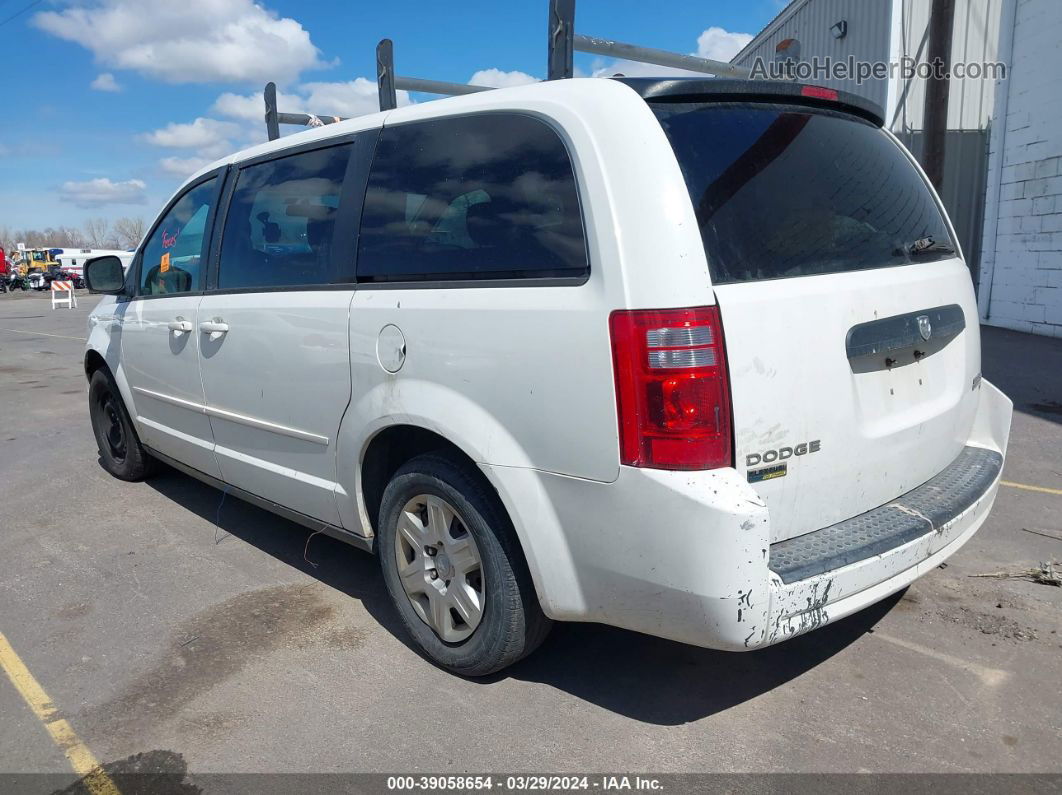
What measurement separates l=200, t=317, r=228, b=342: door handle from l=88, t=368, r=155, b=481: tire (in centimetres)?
164

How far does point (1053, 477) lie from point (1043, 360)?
16.5ft

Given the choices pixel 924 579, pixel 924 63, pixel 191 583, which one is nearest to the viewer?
pixel 924 579

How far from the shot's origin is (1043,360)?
9453 millimetres

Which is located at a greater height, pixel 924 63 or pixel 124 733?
pixel 924 63

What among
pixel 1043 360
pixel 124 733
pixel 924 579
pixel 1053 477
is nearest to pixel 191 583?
pixel 124 733

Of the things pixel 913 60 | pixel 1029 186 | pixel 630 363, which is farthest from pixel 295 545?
pixel 913 60

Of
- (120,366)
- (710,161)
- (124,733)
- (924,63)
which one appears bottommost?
(124,733)

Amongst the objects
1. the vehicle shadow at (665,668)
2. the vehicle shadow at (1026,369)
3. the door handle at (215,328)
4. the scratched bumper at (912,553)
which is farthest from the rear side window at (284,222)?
the vehicle shadow at (1026,369)

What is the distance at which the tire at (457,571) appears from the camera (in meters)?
2.77

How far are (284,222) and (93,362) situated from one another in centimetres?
270

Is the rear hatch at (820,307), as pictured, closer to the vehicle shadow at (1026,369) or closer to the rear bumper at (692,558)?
the rear bumper at (692,558)

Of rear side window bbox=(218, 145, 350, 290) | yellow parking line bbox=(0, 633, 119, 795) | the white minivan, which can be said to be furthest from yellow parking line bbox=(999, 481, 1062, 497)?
yellow parking line bbox=(0, 633, 119, 795)

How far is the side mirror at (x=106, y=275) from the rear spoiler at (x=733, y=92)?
12.1 feet

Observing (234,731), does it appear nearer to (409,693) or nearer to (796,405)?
(409,693)
